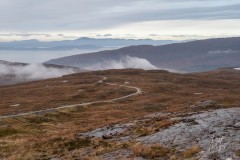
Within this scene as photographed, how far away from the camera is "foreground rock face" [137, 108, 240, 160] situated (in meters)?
27.1

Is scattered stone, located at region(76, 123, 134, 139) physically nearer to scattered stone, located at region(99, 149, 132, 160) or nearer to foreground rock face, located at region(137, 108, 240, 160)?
foreground rock face, located at region(137, 108, 240, 160)

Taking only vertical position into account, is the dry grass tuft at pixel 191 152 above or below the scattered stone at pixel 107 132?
above

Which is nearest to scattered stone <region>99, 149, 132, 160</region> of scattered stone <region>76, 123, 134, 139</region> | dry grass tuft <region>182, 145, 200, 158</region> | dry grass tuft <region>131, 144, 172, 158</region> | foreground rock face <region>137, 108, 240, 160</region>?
dry grass tuft <region>131, 144, 172, 158</region>

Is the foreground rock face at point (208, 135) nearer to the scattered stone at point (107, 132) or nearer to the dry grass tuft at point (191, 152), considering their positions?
the dry grass tuft at point (191, 152)

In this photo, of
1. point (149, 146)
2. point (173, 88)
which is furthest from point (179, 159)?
point (173, 88)

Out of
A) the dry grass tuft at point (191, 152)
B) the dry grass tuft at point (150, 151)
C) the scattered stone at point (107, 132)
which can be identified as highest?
the dry grass tuft at point (191, 152)

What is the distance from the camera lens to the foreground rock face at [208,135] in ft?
88.9

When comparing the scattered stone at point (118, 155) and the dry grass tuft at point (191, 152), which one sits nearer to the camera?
the dry grass tuft at point (191, 152)

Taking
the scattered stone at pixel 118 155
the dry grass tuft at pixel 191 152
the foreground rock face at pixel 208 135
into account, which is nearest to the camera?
the foreground rock face at pixel 208 135

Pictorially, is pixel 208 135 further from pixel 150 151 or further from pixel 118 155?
pixel 118 155

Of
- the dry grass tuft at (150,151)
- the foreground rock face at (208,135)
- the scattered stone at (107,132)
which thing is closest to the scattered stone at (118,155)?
the dry grass tuft at (150,151)

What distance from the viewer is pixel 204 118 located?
37344 millimetres

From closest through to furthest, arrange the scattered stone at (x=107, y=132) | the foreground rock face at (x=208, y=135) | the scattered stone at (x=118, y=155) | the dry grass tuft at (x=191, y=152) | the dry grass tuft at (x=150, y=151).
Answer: the foreground rock face at (x=208, y=135) → the dry grass tuft at (x=191, y=152) → the dry grass tuft at (x=150, y=151) → the scattered stone at (x=118, y=155) → the scattered stone at (x=107, y=132)

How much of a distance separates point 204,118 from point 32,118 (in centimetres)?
4607
